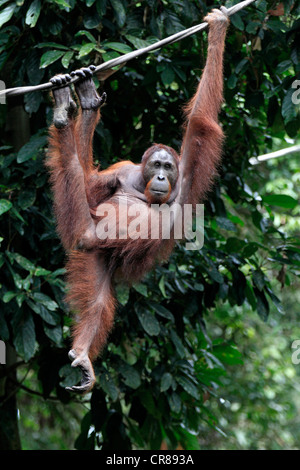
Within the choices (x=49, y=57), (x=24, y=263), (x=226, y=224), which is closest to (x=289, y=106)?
(x=226, y=224)

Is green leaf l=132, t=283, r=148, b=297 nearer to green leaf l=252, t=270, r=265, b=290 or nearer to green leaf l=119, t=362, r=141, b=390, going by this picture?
green leaf l=119, t=362, r=141, b=390

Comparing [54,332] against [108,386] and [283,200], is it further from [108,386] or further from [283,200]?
[283,200]

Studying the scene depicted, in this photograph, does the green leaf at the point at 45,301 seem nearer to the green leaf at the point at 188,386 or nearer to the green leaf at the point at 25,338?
the green leaf at the point at 25,338

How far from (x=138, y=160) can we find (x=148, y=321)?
1382mm

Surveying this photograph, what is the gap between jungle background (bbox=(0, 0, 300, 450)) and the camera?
4.04 m

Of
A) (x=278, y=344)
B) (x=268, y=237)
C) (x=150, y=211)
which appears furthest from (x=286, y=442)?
(x=150, y=211)

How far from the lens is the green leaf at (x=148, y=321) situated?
429cm

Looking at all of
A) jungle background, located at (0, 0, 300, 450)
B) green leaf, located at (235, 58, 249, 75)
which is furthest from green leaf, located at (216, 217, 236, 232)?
green leaf, located at (235, 58, 249, 75)

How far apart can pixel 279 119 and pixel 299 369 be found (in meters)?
6.52

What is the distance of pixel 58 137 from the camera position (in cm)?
346

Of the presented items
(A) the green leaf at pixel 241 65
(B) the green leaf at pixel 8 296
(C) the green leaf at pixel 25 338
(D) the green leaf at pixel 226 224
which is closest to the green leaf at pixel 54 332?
(C) the green leaf at pixel 25 338

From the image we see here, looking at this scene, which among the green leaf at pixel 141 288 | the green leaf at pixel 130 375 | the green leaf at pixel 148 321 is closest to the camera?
the green leaf at pixel 141 288

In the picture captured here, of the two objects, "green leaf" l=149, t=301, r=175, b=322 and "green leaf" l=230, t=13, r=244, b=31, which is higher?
"green leaf" l=230, t=13, r=244, b=31

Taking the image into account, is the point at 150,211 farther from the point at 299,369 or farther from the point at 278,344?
the point at 299,369
